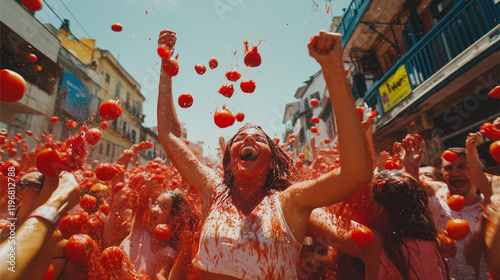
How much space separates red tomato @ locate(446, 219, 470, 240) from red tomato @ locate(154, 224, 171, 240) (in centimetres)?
340

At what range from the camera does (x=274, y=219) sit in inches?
67.3

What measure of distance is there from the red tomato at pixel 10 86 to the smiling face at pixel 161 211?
268cm

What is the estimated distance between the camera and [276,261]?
158 centimetres

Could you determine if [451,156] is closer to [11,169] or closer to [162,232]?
[162,232]

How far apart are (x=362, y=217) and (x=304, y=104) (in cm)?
3670

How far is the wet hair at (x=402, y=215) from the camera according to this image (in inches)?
84.6

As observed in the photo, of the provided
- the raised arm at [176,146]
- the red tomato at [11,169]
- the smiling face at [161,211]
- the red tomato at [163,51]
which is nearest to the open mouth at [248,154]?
the raised arm at [176,146]

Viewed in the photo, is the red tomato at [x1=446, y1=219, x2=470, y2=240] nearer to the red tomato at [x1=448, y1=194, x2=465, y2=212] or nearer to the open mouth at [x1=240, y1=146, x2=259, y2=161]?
the red tomato at [x1=448, y1=194, x2=465, y2=212]

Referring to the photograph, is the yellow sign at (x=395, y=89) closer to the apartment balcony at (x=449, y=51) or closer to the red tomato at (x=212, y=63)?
the apartment balcony at (x=449, y=51)

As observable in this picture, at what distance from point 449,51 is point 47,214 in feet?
29.7

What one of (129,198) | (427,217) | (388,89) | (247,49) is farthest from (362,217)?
(388,89)

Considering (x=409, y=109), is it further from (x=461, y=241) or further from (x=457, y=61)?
(x=461, y=241)

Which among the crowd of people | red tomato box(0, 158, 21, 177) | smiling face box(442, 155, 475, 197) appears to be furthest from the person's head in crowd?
smiling face box(442, 155, 475, 197)

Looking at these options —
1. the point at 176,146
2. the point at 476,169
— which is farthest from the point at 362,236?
the point at 476,169
